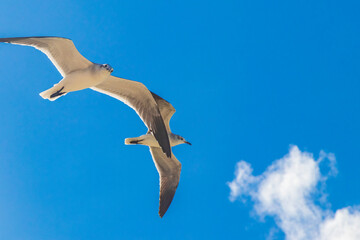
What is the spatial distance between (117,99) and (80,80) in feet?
4.91

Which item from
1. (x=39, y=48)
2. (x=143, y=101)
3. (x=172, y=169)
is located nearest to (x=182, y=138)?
(x=172, y=169)

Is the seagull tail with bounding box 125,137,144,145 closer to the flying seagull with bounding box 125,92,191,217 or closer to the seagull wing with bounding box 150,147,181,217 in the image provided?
the flying seagull with bounding box 125,92,191,217

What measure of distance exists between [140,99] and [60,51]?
239cm

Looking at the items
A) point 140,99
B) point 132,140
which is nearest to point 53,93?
point 140,99

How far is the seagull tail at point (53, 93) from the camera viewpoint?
11039 mm

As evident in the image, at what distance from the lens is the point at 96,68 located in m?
11.1

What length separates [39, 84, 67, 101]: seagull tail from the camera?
1104cm

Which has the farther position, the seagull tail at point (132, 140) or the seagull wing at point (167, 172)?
the seagull wing at point (167, 172)

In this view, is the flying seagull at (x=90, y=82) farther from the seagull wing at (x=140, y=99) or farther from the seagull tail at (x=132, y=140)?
the seagull tail at (x=132, y=140)

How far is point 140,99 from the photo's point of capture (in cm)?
1238

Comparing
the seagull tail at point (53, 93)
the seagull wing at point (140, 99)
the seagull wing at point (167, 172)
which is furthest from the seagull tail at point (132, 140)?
the seagull tail at point (53, 93)

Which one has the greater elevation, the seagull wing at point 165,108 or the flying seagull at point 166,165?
the seagull wing at point 165,108

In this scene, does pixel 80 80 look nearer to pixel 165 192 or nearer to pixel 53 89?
pixel 53 89

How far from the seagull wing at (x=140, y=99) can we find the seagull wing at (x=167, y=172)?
1281 mm
